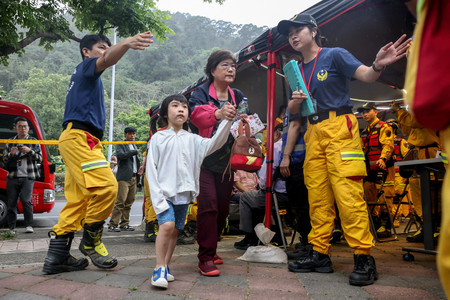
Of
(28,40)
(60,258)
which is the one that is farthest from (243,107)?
(28,40)

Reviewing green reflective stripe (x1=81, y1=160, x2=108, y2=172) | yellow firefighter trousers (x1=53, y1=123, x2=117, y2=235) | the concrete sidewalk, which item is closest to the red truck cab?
the concrete sidewalk

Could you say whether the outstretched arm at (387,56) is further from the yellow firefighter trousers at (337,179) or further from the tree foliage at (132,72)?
the tree foliage at (132,72)

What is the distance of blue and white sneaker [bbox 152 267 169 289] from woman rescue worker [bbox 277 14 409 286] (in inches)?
42.7

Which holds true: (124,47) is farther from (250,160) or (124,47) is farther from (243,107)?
(250,160)

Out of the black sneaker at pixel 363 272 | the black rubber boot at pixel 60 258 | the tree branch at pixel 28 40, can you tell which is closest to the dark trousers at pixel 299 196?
the black sneaker at pixel 363 272

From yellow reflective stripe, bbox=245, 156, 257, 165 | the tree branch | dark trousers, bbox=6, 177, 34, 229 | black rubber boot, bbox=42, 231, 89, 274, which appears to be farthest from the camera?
the tree branch

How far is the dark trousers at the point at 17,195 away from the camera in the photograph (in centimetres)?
584

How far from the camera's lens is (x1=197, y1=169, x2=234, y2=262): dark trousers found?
110 inches

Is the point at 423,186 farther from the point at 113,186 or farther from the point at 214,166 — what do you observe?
the point at 113,186

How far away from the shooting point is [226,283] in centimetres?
248

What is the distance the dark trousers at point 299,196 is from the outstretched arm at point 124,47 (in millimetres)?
1949

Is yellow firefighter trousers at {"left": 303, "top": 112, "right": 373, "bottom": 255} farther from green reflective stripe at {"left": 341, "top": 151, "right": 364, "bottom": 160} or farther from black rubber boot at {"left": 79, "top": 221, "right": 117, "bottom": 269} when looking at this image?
black rubber boot at {"left": 79, "top": 221, "right": 117, "bottom": 269}

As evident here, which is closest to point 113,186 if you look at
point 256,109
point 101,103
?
point 101,103

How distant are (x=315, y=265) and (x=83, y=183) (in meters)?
1.97
